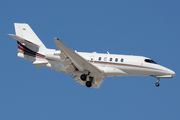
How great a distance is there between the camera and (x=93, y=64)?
2789 cm

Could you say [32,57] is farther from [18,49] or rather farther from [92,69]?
[92,69]

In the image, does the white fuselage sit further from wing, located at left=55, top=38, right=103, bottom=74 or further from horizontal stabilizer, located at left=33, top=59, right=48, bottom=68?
horizontal stabilizer, located at left=33, top=59, right=48, bottom=68

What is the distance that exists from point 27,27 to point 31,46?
2474 millimetres

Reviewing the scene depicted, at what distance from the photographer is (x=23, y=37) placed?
31594 millimetres

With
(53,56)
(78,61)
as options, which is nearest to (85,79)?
(78,61)

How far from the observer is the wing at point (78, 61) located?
84.9 feet

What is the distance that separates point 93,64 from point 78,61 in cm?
155

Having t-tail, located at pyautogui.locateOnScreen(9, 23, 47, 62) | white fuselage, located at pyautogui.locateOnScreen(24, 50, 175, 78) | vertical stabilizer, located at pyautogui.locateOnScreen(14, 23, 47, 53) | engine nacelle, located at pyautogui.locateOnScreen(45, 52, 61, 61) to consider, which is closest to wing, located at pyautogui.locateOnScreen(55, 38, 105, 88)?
white fuselage, located at pyautogui.locateOnScreen(24, 50, 175, 78)

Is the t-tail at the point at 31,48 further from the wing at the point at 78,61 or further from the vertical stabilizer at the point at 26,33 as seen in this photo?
the wing at the point at 78,61

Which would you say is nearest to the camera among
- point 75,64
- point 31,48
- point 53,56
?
point 75,64

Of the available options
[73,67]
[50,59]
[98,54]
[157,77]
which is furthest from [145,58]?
[50,59]

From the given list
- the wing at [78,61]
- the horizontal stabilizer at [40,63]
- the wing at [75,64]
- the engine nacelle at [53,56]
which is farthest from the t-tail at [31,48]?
the wing at [78,61]

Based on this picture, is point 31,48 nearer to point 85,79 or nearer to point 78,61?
point 78,61

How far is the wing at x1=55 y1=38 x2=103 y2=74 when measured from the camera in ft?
84.9
